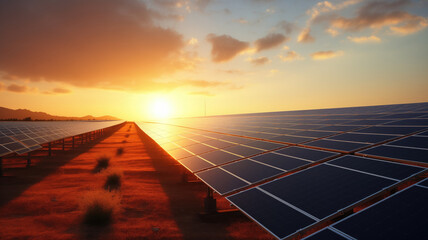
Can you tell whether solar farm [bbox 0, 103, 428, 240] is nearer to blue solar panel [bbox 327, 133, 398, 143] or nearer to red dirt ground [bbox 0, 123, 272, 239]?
blue solar panel [bbox 327, 133, 398, 143]

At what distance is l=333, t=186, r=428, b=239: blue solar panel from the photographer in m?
3.07

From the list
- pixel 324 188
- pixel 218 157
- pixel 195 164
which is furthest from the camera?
pixel 218 157

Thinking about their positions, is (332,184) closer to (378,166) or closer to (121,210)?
(378,166)

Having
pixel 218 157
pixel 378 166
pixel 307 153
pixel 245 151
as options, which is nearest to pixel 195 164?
pixel 218 157

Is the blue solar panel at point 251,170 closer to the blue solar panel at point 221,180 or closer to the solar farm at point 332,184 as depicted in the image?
the solar farm at point 332,184

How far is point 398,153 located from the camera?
243 inches

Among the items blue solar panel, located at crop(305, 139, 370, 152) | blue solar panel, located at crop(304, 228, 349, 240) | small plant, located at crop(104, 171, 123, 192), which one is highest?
blue solar panel, located at crop(305, 139, 370, 152)

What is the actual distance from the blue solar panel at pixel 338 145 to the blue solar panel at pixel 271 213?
153 inches

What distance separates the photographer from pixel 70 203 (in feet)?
40.8

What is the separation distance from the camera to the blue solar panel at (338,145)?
7.44 meters

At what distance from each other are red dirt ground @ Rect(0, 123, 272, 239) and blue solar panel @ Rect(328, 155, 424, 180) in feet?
15.5

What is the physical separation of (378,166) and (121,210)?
1114 cm

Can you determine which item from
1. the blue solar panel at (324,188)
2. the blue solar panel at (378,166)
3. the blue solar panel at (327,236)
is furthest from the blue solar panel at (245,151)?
the blue solar panel at (327,236)

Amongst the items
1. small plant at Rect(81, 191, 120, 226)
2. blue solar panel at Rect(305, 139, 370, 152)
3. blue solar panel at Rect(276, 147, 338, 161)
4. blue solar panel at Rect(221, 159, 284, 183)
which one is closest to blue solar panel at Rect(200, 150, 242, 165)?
blue solar panel at Rect(221, 159, 284, 183)
